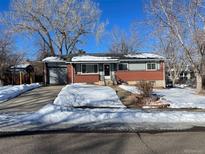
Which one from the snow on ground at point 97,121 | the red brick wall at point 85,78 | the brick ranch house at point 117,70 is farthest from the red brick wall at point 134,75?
Answer: the snow on ground at point 97,121

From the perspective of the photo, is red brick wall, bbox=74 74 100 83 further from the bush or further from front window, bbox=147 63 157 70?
the bush

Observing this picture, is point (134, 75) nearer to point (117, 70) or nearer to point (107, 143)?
point (117, 70)

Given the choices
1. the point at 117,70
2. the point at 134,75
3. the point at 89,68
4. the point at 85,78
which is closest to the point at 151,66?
the point at 134,75

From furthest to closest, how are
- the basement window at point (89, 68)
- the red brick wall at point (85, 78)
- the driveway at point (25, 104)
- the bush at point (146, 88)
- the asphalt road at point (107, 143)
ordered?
the basement window at point (89, 68) → the red brick wall at point (85, 78) → the bush at point (146, 88) → the driveway at point (25, 104) → the asphalt road at point (107, 143)

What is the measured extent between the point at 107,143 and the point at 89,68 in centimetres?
2841

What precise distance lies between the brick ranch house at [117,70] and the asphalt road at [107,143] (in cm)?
2650

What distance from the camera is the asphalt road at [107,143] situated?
280 inches

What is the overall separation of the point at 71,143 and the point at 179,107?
30.3 feet

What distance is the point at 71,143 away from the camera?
7.87 meters

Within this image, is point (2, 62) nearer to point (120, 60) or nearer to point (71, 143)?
point (120, 60)

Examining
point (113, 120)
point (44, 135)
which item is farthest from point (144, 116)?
point (44, 135)

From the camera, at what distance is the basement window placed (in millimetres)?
35938

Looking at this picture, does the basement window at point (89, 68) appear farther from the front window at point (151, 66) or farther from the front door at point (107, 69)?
the front window at point (151, 66)

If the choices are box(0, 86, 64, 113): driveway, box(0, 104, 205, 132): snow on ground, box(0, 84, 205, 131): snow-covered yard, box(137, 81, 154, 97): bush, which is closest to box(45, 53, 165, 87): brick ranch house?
box(0, 86, 64, 113): driveway
